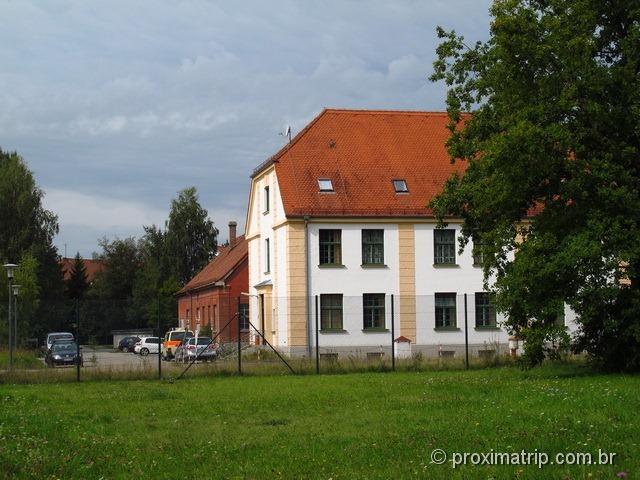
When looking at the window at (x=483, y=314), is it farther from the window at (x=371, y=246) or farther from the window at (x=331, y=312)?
the window at (x=331, y=312)

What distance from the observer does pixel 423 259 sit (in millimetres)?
44406

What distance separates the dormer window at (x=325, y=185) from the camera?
146ft

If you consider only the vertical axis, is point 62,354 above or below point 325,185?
below

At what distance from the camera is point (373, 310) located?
142 feet

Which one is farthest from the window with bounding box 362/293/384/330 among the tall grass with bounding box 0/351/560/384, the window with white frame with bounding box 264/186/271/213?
the tall grass with bounding box 0/351/560/384

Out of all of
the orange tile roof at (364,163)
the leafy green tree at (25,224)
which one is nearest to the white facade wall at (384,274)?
the orange tile roof at (364,163)

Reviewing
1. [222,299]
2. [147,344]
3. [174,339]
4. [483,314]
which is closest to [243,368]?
[483,314]

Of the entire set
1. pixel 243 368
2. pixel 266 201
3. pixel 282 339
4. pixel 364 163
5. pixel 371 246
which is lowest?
pixel 243 368

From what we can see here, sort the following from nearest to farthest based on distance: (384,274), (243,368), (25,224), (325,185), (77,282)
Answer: (243,368) → (384,274) → (325,185) → (25,224) → (77,282)

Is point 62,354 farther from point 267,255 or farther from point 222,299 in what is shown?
point 222,299

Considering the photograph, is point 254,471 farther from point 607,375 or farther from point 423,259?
point 423,259

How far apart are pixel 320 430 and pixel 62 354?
80.9ft

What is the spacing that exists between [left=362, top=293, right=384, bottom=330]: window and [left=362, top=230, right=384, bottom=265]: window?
1.64 meters

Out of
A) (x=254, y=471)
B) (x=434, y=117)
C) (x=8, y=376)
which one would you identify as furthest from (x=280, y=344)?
(x=254, y=471)
